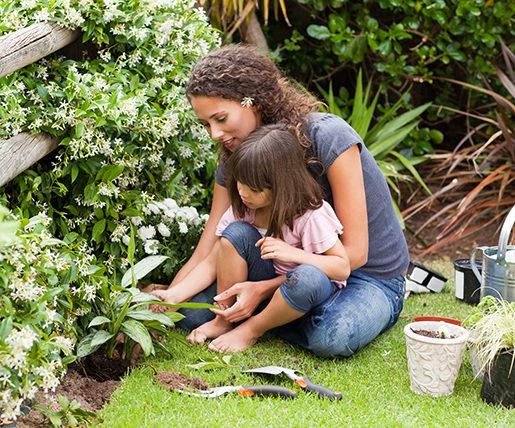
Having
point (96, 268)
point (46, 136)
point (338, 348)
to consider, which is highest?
point (46, 136)

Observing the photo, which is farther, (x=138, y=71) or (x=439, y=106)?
(x=439, y=106)

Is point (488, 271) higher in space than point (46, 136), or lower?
lower

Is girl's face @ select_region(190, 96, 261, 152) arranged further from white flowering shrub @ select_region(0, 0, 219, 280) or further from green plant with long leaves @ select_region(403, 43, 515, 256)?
green plant with long leaves @ select_region(403, 43, 515, 256)

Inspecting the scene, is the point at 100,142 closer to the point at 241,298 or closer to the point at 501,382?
the point at 241,298

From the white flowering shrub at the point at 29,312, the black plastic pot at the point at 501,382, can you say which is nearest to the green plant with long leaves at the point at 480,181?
the black plastic pot at the point at 501,382

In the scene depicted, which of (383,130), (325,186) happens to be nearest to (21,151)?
(325,186)

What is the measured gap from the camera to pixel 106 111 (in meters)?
2.65

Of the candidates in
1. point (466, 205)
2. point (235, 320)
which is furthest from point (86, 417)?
point (466, 205)

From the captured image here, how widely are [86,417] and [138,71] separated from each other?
139cm

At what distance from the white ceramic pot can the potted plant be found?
0.23ft

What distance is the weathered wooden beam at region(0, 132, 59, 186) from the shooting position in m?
2.45

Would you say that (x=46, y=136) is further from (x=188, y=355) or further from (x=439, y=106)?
(x=439, y=106)

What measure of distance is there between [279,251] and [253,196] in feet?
0.70

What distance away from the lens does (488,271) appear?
2902 millimetres
